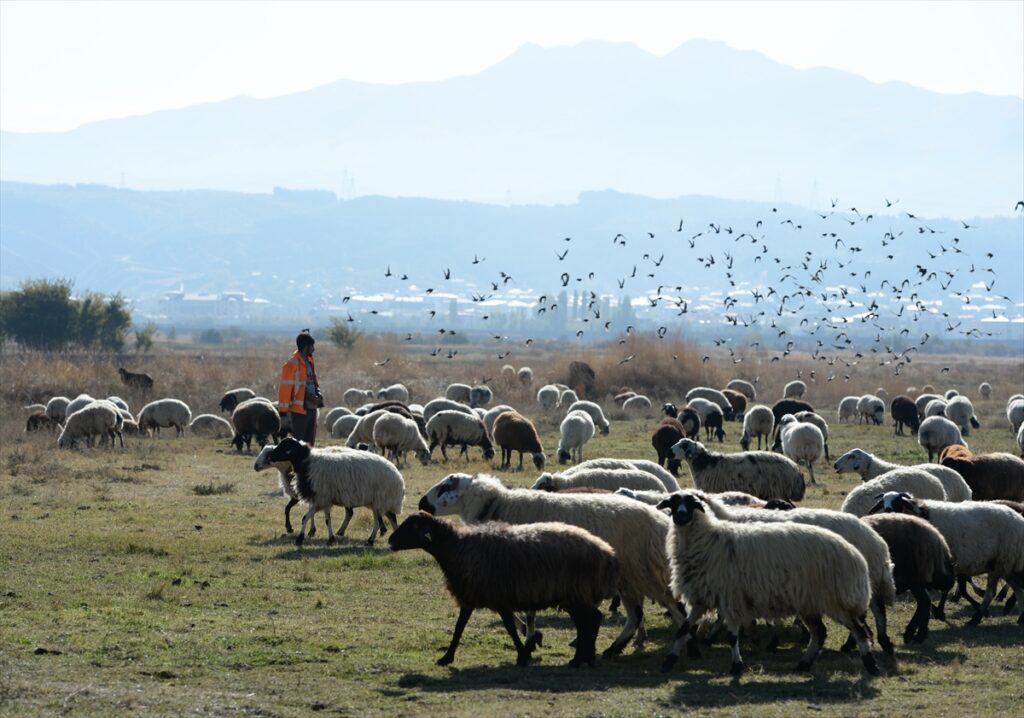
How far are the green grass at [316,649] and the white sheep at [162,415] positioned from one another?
16935 millimetres

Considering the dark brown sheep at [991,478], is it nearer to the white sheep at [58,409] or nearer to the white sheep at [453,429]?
the white sheep at [453,429]

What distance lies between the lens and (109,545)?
1766 cm

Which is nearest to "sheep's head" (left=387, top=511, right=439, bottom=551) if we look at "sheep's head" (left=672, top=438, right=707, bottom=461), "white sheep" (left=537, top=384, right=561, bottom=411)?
"sheep's head" (left=672, top=438, right=707, bottom=461)

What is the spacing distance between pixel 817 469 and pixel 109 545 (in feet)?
57.7

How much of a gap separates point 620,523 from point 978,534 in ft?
13.1

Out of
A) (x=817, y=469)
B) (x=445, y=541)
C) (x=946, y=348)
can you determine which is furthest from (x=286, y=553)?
(x=946, y=348)

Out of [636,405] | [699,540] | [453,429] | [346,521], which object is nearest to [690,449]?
[346,521]

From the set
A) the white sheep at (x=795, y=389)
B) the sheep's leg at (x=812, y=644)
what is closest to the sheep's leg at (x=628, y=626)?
the sheep's leg at (x=812, y=644)

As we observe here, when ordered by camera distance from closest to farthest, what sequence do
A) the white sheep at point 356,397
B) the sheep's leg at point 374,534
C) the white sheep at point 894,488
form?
the white sheep at point 894,488, the sheep's leg at point 374,534, the white sheep at point 356,397

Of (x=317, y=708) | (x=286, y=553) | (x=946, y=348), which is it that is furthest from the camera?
(x=946, y=348)

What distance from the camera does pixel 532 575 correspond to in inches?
447

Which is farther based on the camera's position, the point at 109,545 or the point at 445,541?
the point at 109,545

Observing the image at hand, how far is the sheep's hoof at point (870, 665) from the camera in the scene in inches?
440

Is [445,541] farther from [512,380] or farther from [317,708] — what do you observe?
[512,380]
